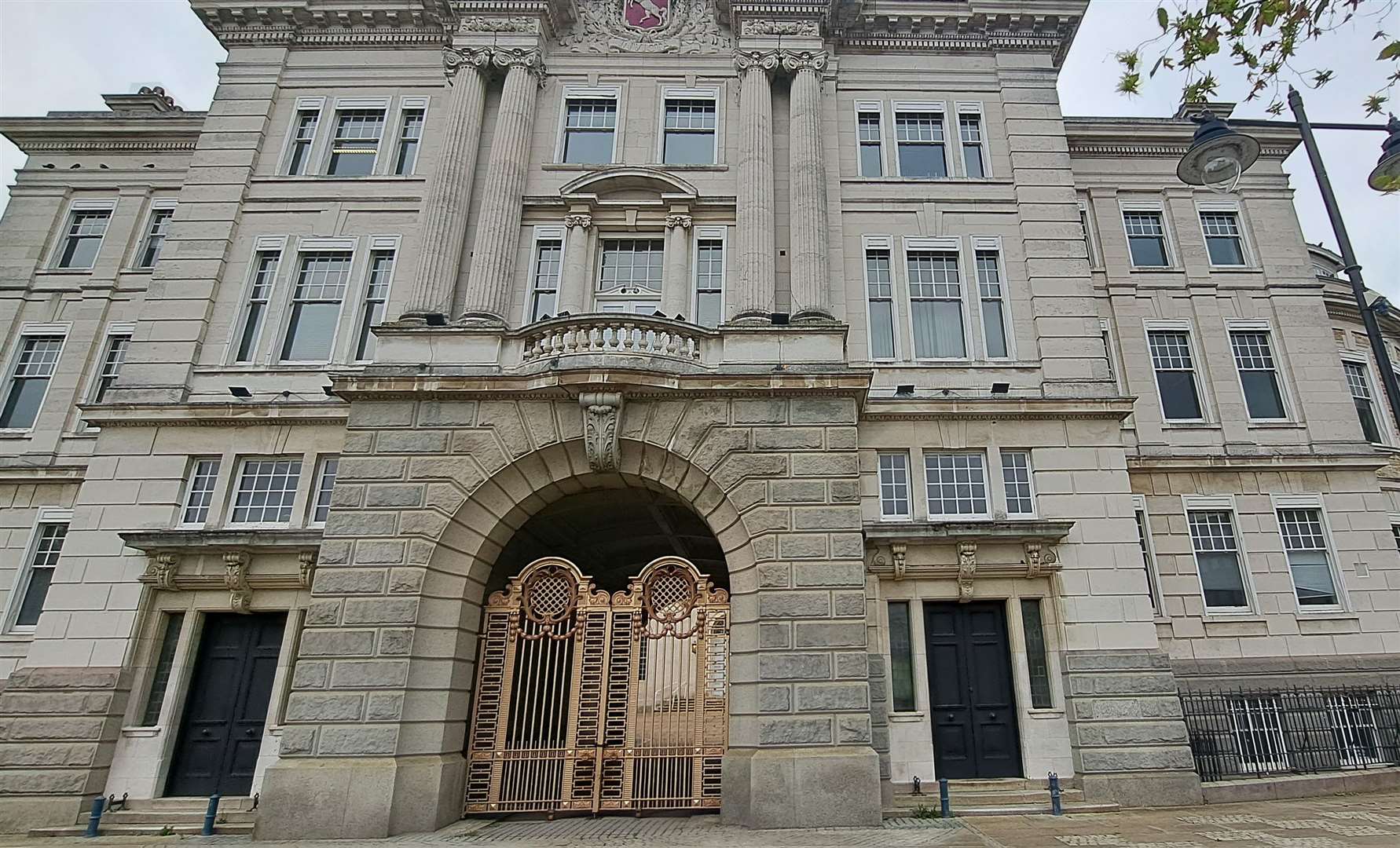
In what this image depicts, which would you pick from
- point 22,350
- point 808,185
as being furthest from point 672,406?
point 22,350

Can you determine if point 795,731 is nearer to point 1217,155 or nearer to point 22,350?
point 1217,155

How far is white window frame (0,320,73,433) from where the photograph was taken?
20000 millimetres

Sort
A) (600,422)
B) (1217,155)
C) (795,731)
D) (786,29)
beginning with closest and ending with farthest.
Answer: (1217,155), (795,731), (600,422), (786,29)

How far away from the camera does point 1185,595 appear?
1838cm

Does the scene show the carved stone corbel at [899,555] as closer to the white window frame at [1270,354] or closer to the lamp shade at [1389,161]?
the lamp shade at [1389,161]

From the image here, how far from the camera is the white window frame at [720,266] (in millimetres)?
17344

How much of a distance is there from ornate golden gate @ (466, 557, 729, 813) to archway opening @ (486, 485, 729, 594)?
149 centimetres

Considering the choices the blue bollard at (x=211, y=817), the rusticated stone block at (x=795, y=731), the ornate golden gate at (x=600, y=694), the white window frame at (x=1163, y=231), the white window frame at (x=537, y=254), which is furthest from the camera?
the white window frame at (x=1163, y=231)

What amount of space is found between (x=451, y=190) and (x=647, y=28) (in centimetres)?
736

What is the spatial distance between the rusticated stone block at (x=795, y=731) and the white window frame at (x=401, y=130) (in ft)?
50.6

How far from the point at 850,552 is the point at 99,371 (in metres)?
20.7

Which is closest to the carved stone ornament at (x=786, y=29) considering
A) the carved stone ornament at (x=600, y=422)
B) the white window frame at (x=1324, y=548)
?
the carved stone ornament at (x=600, y=422)

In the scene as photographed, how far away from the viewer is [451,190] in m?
17.5

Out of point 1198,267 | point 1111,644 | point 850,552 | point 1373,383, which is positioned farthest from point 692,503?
point 1373,383
